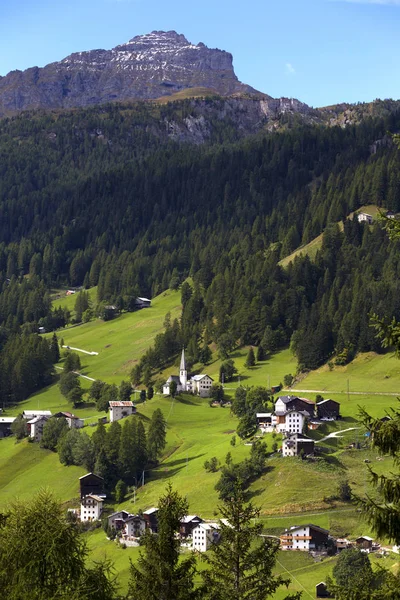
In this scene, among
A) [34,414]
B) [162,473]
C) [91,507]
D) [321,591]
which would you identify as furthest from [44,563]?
[34,414]

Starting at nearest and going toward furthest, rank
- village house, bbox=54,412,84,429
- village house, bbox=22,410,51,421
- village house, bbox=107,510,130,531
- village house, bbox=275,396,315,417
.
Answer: village house, bbox=107,510,130,531 < village house, bbox=275,396,315,417 < village house, bbox=54,412,84,429 < village house, bbox=22,410,51,421

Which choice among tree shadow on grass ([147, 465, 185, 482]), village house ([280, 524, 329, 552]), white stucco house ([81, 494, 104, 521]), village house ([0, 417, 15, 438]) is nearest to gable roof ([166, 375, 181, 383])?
village house ([0, 417, 15, 438])

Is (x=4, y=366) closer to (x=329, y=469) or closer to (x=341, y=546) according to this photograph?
(x=329, y=469)

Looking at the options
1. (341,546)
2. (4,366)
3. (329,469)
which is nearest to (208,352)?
(4,366)

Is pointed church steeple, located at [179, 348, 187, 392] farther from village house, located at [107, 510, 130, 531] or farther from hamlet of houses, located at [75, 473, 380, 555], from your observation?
village house, located at [107, 510, 130, 531]

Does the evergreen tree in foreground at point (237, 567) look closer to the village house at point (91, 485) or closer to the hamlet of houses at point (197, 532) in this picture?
the hamlet of houses at point (197, 532)

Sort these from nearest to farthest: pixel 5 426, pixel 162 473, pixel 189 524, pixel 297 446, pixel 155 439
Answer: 1. pixel 189 524
2. pixel 297 446
3. pixel 162 473
4. pixel 155 439
5. pixel 5 426

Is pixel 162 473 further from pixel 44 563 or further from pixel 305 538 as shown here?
pixel 44 563
